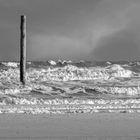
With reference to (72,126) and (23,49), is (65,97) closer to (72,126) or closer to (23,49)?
(23,49)

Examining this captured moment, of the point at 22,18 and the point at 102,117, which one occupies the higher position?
the point at 22,18

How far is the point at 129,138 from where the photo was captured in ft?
26.1

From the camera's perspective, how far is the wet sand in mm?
8141

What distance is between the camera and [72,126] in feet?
30.2

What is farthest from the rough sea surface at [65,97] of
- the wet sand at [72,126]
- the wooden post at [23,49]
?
the wet sand at [72,126]

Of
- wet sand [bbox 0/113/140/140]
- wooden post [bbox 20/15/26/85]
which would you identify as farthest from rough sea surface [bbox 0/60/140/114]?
wet sand [bbox 0/113/140/140]

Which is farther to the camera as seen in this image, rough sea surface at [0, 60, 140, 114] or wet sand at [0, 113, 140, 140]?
rough sea surface at [0, 60, 140, 114]

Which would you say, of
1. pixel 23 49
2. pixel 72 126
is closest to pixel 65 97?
pixel 23 49

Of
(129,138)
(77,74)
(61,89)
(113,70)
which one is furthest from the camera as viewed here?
(113,70)

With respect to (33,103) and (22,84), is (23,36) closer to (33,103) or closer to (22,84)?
(22,84)

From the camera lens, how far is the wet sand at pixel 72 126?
8141 millimetres

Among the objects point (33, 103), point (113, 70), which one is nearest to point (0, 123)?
point (33, 103)

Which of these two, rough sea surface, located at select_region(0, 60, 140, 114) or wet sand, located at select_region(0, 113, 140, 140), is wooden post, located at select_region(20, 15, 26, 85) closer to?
rough sea surface, located at select_region(0, 60, 140, 114)

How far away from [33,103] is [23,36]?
579 cm
